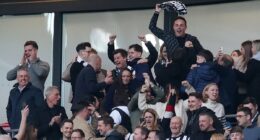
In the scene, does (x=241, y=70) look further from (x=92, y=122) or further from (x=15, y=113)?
(x=15, y=113)

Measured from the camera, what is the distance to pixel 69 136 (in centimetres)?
1530

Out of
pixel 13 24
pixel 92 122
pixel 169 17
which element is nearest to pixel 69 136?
pixel 92 122

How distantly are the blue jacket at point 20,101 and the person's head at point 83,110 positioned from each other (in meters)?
0.74

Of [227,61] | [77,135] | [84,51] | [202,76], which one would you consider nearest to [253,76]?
[227,61]

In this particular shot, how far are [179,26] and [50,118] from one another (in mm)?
2427

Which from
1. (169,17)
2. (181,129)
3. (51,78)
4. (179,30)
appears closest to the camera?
(181,129)

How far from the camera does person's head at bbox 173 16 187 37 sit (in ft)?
52.0

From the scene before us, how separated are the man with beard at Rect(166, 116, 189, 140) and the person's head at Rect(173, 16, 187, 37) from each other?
6.00 ft

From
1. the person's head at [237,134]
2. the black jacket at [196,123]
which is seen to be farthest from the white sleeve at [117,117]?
the person's head at [237,134]

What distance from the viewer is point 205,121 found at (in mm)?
14297

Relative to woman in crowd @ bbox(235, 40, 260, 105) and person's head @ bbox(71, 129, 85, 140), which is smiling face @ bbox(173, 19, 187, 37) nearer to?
woman in crowd @ bbox(235, 40, 260, 105)

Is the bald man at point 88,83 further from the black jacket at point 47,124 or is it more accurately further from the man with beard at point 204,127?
the man with beard at point 204,127

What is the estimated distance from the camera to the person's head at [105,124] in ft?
49.9

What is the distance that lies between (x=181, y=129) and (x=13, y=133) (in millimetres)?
3255
